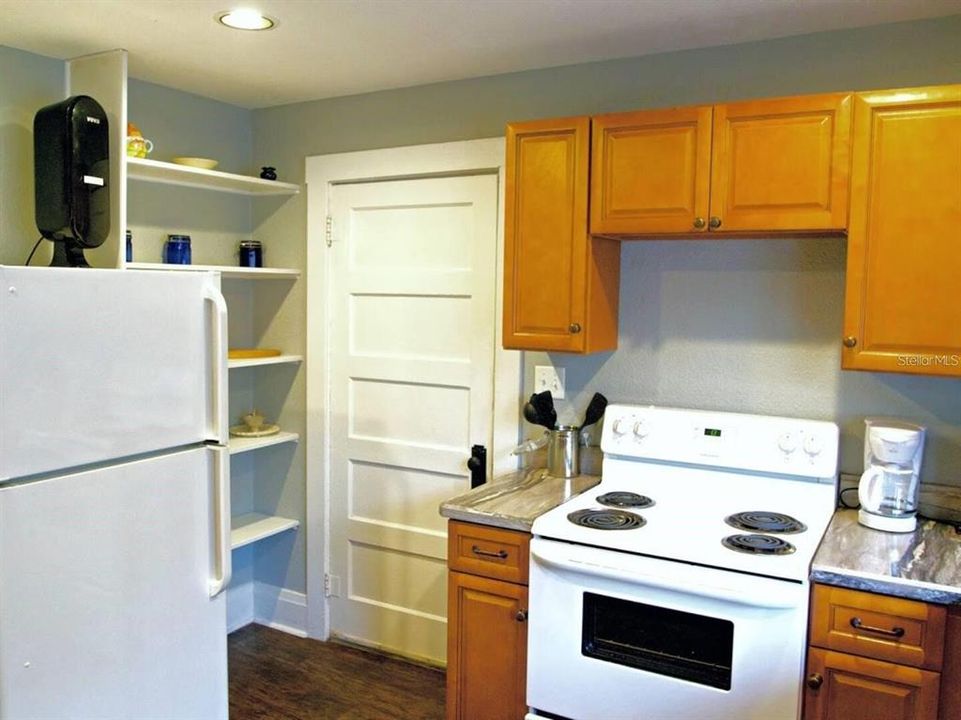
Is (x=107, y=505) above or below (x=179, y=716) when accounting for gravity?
above

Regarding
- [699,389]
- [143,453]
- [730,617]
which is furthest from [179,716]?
[699,389]

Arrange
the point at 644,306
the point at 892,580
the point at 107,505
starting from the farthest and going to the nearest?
1. the point at 644,306
2. the point at 107,505
3. the point at 892,580

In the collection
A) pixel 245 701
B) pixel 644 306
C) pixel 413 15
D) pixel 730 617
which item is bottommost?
pixel 245 701

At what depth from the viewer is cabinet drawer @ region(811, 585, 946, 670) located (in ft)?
5.99

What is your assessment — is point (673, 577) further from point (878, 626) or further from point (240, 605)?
point (240, 605)

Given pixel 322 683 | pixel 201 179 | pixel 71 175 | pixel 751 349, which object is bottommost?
pixel 322 683

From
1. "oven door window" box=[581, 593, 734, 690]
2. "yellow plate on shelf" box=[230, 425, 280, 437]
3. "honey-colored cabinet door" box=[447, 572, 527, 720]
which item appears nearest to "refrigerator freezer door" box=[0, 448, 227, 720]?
"honey-colored cabinet door" box=[447, 572, 527, 720]

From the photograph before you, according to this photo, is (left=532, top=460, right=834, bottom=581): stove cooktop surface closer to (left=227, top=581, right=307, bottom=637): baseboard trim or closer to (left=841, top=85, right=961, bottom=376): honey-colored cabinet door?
(left=841, top=85, right=961, bottom=376): honey-colored cabinet door

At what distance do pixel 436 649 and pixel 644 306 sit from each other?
64.2 inches

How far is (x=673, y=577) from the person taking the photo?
79.0 inches

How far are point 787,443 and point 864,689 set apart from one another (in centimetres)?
72

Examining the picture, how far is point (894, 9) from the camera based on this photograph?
222 centimetres

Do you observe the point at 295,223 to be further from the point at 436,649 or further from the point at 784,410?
the point at 784,410

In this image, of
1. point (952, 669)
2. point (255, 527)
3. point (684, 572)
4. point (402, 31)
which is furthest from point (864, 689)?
point (255, 527)
